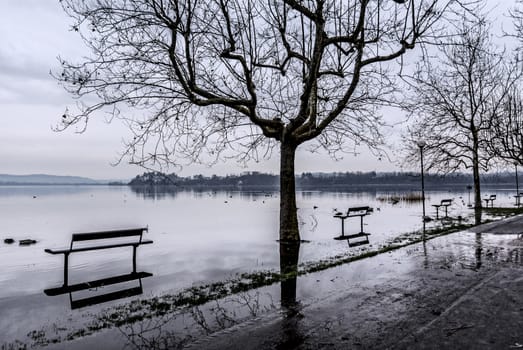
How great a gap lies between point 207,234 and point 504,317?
14035mm

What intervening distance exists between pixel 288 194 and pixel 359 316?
761 cm

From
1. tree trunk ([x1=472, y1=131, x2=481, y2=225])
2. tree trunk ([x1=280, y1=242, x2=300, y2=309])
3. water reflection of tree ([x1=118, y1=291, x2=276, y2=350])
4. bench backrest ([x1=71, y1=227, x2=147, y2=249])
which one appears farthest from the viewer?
tree trunk ([x1=472, y1=131, x2=481, y2=225])

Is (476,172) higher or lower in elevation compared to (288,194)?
higher

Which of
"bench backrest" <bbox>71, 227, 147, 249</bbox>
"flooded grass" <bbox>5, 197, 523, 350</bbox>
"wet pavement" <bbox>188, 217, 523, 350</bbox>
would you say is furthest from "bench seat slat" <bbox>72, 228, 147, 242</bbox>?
"wet pavement" <bbox>188, 217, 523, 350</bbox>

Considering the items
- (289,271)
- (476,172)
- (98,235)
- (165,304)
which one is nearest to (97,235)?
(98,235)

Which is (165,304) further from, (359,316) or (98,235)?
(98,235)

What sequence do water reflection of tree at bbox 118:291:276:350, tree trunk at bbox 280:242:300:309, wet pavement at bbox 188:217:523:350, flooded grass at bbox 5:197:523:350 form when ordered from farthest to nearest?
tree trunk at bbox 280:242:300:309
flooded grass at bbox 5:197:523:350
water reflection of tree at bbox 118:291:276:350
wet pavement at bbox 188:217:523:350

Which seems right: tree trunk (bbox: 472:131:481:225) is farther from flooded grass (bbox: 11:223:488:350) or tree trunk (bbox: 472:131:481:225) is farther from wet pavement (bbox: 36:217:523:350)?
flooded grass (bbox: 11:223:488:350)

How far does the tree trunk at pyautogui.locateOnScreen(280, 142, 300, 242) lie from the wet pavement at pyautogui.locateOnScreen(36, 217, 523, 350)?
15.2 feet

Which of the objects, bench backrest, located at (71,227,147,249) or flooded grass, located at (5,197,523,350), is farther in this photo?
bench backrest, located at (71,227,147,249)

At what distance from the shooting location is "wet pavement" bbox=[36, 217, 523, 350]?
167 inches

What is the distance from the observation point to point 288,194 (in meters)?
12.5

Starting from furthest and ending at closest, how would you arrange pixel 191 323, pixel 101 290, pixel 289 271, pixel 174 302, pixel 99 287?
pixel 289 271 → pixel 99 287 → pixel 101 290 → pixel 174 302 → pixel 191 323

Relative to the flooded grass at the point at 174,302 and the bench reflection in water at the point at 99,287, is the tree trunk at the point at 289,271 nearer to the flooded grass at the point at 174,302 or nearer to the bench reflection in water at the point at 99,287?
the flooded grass at the point at 174,302
